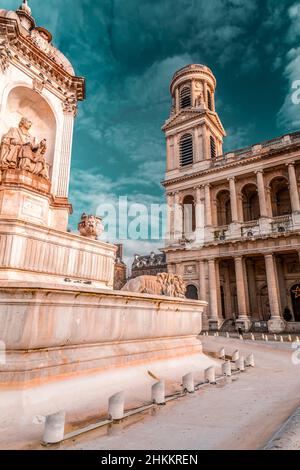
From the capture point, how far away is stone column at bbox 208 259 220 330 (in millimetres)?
27936

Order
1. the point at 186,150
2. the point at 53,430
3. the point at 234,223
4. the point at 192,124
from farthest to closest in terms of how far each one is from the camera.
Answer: the point at 186,150
the point at 192,124
the point at 234,223
the point at 53,430

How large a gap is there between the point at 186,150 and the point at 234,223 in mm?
12576

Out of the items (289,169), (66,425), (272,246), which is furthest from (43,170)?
(289,169)

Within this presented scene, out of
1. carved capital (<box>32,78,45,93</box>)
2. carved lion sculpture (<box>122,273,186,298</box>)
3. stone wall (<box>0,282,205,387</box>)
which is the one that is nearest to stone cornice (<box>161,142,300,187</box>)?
carved lion sculpture (<box>122,273,186,298</box>)

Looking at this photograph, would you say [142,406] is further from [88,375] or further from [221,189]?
[221,189]

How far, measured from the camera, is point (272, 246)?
2641 centimetres

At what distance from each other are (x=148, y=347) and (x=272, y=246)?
75.2ft

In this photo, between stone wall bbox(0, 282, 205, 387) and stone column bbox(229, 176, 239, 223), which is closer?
stone wall bbox(0, 282, 205, 387)

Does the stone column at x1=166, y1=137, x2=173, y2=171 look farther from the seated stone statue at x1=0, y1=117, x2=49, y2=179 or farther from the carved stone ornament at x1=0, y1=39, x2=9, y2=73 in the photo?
the seated stone statue at x1=0, y1=117, x2=49, y2=179

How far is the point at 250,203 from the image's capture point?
33125 mm

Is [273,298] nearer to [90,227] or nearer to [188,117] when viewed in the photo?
[90,227]

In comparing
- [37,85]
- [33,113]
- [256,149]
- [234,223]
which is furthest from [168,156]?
[37,85]

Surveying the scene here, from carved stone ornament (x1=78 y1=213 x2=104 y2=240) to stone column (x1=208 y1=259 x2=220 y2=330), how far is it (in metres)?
Answer: 23.1

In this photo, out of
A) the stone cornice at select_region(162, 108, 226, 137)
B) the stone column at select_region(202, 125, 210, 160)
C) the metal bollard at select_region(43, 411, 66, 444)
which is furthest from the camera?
the stone cornice at select_region(162, 108, 226, 137)
